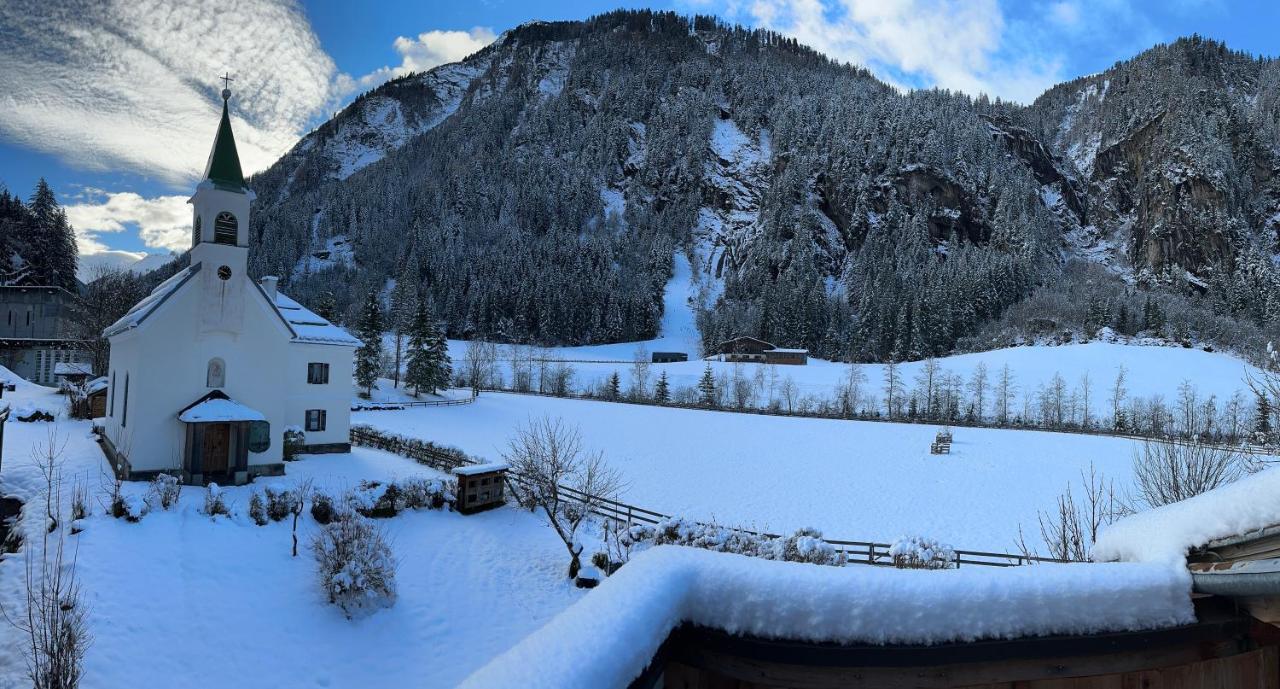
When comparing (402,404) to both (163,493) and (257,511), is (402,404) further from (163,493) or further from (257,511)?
(257,511)

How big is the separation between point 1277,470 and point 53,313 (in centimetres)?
7495

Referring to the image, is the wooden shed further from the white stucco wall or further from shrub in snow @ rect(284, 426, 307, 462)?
shrub in snow @ rect(284, 426, 307, 462)

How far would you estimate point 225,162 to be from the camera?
22.2 metres

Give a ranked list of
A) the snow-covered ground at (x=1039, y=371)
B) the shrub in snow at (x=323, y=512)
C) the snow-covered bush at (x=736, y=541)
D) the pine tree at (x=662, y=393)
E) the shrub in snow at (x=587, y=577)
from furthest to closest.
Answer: the pine tree at (x=662, y=393)
the snow-covered ground at (x=1039, y=371)
the shrub in snow at (x=323, y=512)
the snow-covered bush at (x=736, y=541)
the shrub in snow at (x=587, y=577)

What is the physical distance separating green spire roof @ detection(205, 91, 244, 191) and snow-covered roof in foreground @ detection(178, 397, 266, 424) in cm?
770

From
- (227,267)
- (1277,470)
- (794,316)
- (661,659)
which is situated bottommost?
(661,659)

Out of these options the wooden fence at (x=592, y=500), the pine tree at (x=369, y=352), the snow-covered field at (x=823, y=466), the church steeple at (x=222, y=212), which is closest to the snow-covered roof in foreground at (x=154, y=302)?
the church steeple at (x=222, y=212)

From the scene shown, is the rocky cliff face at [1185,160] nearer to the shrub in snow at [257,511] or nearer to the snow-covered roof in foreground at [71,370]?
the shrub in snow at [257,511]

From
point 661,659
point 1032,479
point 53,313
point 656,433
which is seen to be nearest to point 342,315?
point 53,313

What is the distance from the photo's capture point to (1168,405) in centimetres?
5753

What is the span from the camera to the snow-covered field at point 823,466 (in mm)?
26594

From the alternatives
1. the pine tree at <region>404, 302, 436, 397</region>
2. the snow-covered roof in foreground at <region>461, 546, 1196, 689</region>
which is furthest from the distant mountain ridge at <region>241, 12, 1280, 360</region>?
the snow-covered roof in foreground at <region>461, 546, 1196, 689</region>

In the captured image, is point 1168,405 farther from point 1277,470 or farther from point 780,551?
point 1277,470

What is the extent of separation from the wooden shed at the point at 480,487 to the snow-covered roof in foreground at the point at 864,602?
19.9m
